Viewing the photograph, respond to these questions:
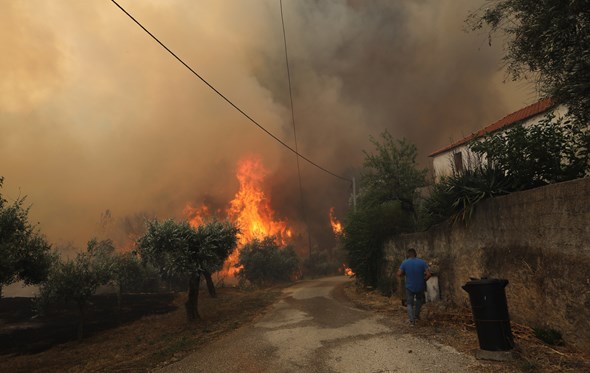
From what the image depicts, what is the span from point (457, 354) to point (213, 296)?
920 inches

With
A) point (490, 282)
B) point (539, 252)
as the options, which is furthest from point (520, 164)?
point (490, 282)

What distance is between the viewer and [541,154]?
841 centimetres

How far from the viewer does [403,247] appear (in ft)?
51.5

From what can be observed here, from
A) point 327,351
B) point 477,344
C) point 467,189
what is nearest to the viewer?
point 477,344

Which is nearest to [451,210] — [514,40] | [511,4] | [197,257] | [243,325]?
[514,40]

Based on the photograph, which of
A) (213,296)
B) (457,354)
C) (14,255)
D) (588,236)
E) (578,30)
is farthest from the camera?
(213,296)

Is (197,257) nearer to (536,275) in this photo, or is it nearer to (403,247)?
(403,247)

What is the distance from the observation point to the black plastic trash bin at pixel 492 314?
19.4ft

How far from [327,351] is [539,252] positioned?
15.3 ft

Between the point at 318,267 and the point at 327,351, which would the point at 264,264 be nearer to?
the point at 318,267

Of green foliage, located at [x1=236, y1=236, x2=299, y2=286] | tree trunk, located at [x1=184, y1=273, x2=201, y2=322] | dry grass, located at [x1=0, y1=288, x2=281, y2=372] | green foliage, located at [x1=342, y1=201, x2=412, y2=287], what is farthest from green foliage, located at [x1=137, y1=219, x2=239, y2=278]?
green foliage, located at [x1=236, y1=236, x2=299, y2=286]

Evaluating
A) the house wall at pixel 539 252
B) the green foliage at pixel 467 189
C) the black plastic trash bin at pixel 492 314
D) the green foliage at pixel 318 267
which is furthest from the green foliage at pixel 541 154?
the green foliage at pixel 318 267

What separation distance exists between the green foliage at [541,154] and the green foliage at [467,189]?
0.29 metres

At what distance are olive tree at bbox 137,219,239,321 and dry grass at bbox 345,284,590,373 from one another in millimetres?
8407
